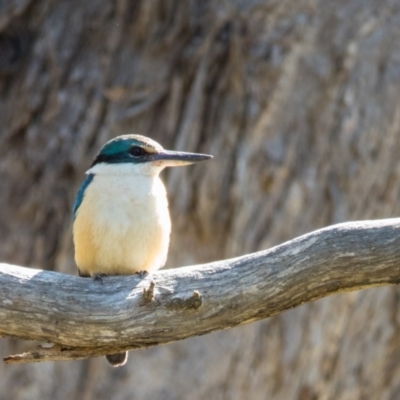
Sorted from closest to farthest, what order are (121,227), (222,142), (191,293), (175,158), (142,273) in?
(191,293)
(142,273)
(121,227)
(175,158)
(222,142)

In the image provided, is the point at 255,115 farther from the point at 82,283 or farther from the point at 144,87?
the point at 82,283

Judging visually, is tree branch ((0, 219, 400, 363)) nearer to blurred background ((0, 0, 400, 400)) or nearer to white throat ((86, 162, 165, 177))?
white throat ((86, 162, 165, 177))

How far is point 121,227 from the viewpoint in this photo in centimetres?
510

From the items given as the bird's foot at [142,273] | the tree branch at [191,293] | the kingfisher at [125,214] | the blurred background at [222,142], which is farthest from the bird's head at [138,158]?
the blurred background at [222,142]

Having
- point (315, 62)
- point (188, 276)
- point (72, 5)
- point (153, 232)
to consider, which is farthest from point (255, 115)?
point (188, 276)

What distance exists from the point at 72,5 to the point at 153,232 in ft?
11.2

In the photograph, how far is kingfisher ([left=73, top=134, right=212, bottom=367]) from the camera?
511 cm

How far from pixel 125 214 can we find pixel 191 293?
3.00 feet

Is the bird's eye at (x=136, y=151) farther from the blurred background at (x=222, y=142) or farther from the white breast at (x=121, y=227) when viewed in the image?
the blurred background at (x=222, y=142)

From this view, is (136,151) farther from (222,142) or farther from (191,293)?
(222,142)

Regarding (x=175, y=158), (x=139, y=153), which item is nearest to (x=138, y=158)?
(x=139, y=153)

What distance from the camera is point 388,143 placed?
793cm

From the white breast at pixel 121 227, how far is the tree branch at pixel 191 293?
580mm

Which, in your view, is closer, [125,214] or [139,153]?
[125,214]
